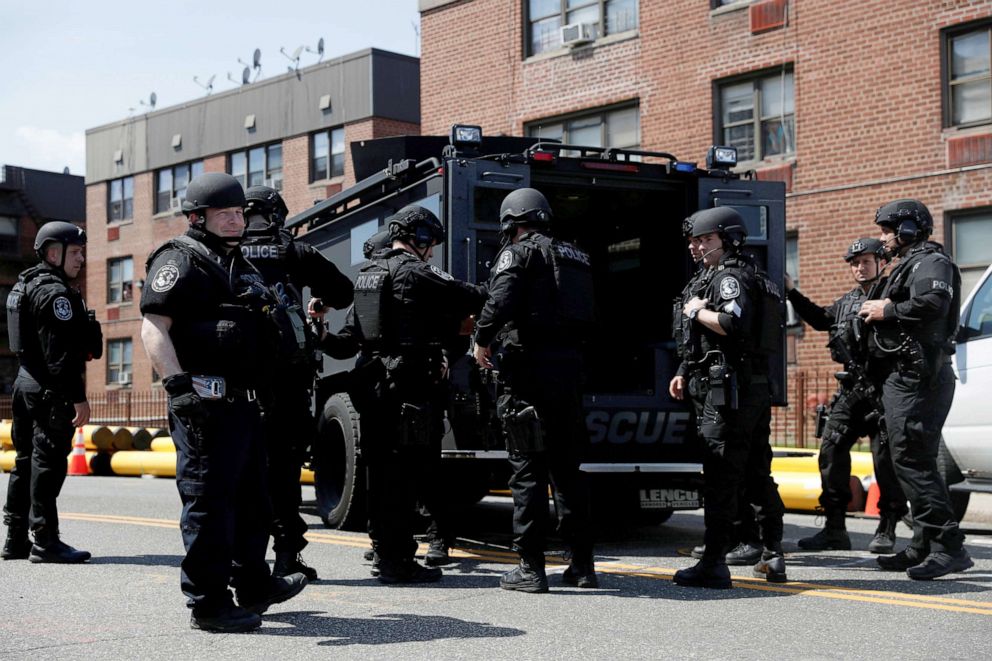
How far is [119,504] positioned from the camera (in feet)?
39.4

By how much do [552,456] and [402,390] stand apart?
36.4 inches

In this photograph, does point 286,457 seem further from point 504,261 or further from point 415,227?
point 504,261

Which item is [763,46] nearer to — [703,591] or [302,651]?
[703,591]

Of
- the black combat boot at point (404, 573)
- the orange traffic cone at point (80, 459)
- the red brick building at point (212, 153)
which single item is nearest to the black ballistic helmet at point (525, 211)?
the black combat boot at point (404, 573)

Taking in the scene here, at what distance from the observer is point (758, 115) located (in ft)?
66.5

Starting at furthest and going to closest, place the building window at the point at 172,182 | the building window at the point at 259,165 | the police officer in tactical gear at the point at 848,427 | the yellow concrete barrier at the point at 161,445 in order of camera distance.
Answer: the building window at the point at 172,182, the building window at the point at 259,165, the yellow concrete barrier at the point at 161,445, the police officer in tactical gear at the point at 848,427

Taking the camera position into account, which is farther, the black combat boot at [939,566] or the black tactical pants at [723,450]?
the black combat boot at [939,566]

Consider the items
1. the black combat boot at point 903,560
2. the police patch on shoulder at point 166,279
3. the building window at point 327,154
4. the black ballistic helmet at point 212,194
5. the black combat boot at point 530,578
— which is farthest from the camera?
the building window at point 327,154

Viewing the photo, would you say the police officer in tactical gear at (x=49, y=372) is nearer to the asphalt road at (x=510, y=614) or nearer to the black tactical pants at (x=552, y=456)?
the asphalt road at (x=510, y=614)

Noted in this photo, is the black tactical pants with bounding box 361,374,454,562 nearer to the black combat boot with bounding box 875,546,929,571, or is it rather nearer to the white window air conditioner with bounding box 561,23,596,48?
the black combat boot with bounding box 875,546,929,571

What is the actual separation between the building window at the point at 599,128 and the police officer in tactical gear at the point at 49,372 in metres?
14.7

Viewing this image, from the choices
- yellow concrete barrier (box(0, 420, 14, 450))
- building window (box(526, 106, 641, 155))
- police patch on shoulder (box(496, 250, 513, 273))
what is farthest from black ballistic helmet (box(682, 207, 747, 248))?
building window (box(526, 106, 641, 155))

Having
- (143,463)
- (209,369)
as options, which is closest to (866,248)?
(209,369)

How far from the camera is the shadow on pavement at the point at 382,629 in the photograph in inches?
214
